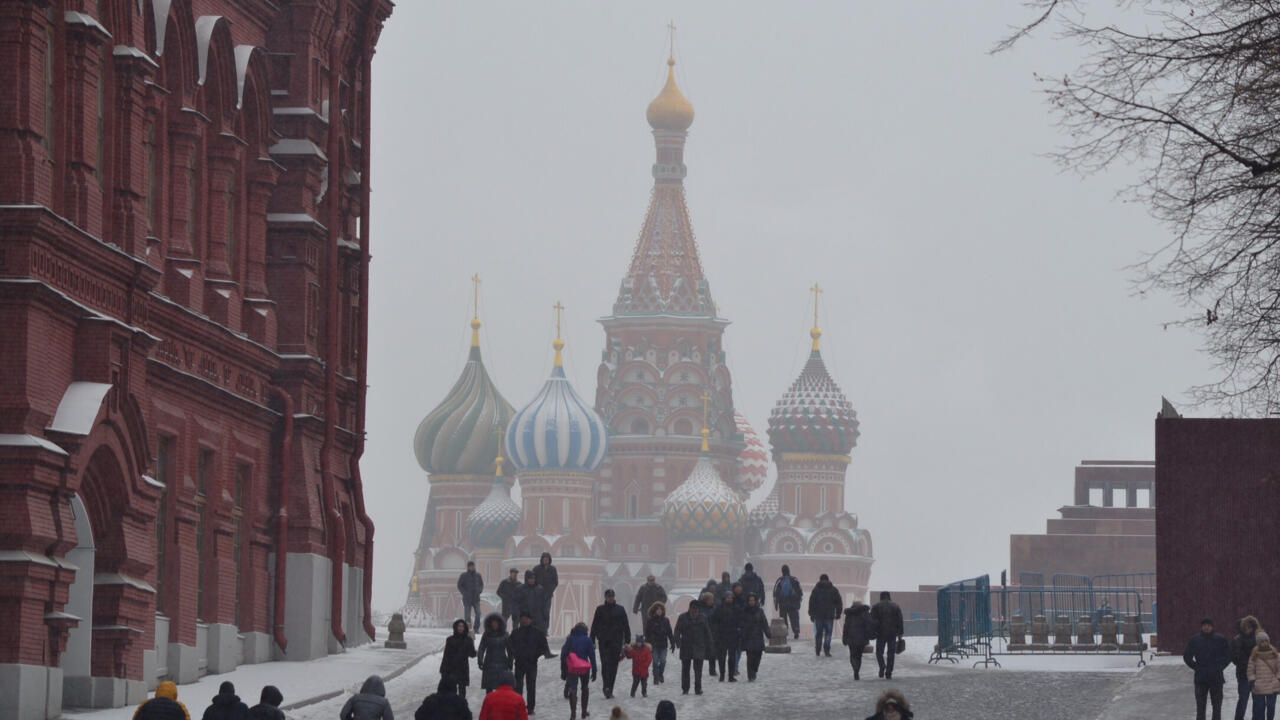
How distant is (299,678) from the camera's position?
130ft

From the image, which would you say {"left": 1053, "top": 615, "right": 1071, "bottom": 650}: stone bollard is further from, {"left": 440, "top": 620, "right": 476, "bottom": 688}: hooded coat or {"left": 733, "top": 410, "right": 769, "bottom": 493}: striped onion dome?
{"left": 733, "top": 410, "right": 769, "bottom": 493}: striped onion dome

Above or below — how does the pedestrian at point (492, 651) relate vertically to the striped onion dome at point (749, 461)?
below

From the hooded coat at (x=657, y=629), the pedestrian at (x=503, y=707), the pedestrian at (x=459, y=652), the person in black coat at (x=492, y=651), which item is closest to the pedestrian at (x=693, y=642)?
the hooded coat at (x=657, y=629)

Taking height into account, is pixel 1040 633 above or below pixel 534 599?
below

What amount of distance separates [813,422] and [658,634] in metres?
150

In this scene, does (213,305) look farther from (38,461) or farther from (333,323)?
(38,461)

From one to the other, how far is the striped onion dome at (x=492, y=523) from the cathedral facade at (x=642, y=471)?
0.06 m

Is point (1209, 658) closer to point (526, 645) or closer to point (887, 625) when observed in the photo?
point (526, 645)

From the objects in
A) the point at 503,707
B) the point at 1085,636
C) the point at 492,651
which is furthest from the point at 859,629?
the point at 503,707

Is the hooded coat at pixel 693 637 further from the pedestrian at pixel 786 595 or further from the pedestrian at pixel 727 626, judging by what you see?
the pedestrian at pixel 786 595

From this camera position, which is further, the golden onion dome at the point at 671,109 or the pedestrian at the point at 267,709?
the golden onion dome at the point at 671,109

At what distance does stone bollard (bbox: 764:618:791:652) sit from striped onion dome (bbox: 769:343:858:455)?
140m

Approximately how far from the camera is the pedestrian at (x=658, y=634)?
3650 centimetres

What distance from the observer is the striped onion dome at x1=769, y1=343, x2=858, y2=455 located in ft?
612
